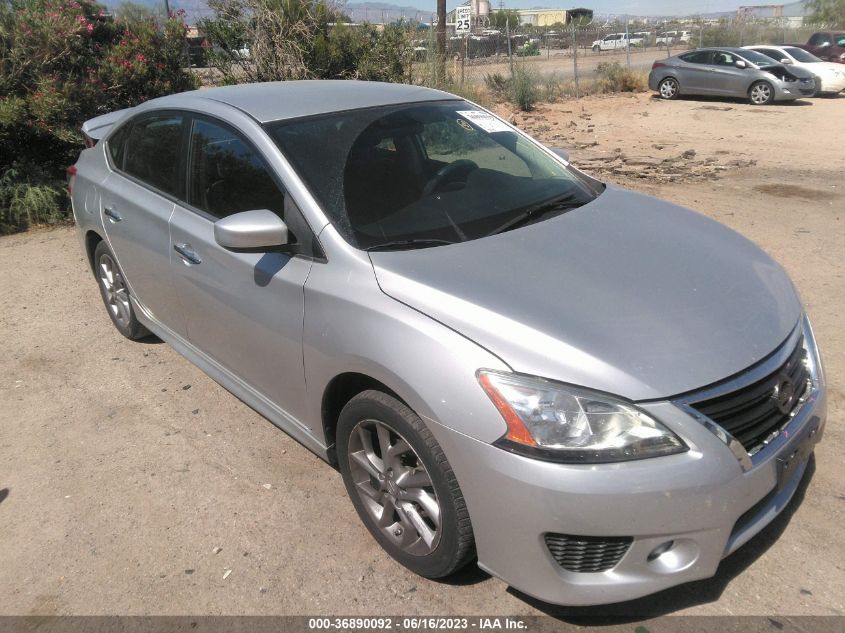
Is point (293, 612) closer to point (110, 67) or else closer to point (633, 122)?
point (110, 67)

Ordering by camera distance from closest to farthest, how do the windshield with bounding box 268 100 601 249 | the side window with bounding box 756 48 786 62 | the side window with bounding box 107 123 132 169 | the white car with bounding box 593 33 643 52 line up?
the windshield with bounding box 268 100 601 249
the side window with bounding box 107 123 132 169
the side window with bounding box 756 48 786 62
the white car with bounding box 593 33 643 52

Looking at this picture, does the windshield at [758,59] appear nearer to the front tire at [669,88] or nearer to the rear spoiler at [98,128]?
the front tire at [669,88]

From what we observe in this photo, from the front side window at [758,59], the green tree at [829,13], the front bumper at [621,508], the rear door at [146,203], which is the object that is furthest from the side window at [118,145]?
the green tree at [829,13]

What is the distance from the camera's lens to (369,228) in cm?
299

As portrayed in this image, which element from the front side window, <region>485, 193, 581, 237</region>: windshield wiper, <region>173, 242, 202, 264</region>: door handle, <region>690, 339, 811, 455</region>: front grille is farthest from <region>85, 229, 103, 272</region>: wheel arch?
the front side window

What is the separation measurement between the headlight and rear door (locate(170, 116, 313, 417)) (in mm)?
1113

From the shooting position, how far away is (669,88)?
20.8 m

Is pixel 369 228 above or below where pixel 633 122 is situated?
above

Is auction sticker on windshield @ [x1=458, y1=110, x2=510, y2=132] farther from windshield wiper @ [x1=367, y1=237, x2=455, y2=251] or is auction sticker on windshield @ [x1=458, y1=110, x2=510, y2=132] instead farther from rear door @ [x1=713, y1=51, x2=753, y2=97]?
rear door @ [x1=713, y1=51, x2=753, y2=97]

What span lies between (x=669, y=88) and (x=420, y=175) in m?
19.8

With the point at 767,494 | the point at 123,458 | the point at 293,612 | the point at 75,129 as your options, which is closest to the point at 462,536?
the point at 293,612

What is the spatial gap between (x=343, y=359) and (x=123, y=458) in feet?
5.71

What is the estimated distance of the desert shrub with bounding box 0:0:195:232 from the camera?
7973 mm

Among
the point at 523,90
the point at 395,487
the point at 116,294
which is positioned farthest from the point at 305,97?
the point at 523,90
